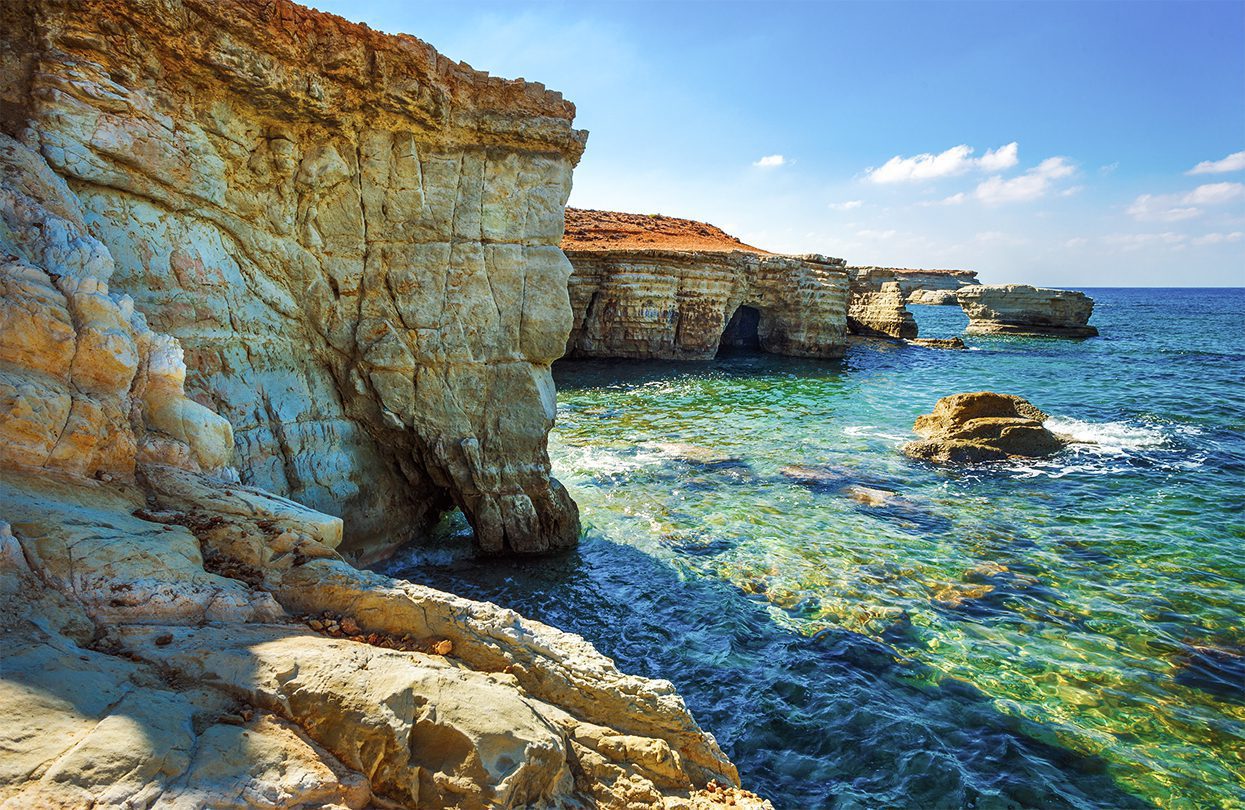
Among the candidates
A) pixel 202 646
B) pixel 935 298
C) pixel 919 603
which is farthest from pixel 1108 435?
pixel 935 298

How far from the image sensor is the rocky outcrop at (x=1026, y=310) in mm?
47719

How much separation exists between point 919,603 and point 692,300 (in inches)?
942

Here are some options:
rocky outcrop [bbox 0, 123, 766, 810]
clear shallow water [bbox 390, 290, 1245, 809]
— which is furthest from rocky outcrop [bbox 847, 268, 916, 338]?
rocky outcrop [bbox 0, 123, 766, 810]

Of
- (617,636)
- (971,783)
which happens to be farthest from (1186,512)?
(617,636)

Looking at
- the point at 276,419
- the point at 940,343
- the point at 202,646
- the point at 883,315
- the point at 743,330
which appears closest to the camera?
the point at 202,646

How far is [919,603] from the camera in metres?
8.53

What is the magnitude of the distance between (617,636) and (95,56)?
7.77 m

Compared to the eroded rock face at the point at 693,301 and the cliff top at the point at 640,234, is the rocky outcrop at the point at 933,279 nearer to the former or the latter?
the cliff top at the point at 640,234

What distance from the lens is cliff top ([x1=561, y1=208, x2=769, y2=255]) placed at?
3516 centimetres

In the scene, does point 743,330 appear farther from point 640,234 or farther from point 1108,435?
point 1108,435

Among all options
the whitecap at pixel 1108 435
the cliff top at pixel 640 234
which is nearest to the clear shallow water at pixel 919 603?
the whitecap at pixel 1108 435

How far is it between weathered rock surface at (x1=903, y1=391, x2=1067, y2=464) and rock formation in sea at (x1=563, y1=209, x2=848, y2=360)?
15.6 metres

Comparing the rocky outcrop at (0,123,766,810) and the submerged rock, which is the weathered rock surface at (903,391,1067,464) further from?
the submerged rock

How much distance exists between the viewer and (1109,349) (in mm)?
39000
